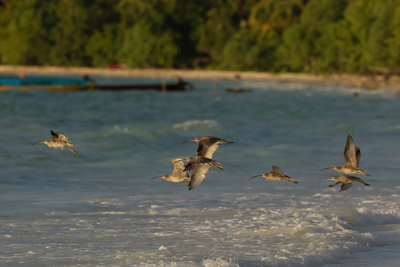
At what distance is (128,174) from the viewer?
2488 centimetres

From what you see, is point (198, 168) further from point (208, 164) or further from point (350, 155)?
point (350, 155)

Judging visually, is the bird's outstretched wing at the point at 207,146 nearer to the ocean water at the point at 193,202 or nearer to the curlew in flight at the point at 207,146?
the curlew in flight at the point at 207,146

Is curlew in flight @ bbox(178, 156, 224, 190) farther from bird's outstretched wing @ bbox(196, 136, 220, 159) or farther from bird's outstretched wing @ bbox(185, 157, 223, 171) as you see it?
bird's outstretched wing @ bbox(196, 136, 220, 159)

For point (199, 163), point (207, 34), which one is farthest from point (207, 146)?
point (207, 34)

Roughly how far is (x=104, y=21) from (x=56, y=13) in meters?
11.6

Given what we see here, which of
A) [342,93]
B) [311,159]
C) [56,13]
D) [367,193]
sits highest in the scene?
[56,13]

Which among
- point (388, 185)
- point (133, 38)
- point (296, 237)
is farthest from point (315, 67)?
point (296, 237)

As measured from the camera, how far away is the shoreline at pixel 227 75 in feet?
312

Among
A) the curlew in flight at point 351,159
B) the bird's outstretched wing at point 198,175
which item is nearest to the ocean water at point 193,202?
the curlew in flight at point 351,159

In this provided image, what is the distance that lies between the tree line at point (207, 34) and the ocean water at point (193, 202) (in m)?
53.9

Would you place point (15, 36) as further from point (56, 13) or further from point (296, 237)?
point (296, 237)

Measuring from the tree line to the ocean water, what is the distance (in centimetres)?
5387

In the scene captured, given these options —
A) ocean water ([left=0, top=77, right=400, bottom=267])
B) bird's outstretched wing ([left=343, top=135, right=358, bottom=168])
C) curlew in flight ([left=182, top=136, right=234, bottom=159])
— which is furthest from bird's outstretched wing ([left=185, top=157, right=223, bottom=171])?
bird's outstretched wing ([left=343, top=135, right=358, bottom=168])

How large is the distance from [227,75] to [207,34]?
370 inches
